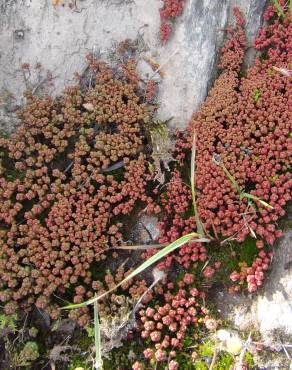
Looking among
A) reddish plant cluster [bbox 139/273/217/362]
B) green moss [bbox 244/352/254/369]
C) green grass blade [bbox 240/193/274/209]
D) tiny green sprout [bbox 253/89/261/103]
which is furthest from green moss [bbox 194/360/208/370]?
tiny green sprout [bbox 253/89/261/103]

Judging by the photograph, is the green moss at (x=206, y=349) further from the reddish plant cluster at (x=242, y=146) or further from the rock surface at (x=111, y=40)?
the rock surface at (x=111, y=40)

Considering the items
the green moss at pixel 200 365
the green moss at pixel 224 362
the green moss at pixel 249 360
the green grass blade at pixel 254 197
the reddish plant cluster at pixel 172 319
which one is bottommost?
the green moss at pixel 200 365

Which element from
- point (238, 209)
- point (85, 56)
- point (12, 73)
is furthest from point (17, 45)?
point (238, 209)

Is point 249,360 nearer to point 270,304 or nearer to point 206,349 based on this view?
point 206,349

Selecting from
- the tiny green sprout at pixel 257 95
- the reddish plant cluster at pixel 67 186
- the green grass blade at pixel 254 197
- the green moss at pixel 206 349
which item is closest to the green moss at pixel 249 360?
the green moss at pixel 206 349

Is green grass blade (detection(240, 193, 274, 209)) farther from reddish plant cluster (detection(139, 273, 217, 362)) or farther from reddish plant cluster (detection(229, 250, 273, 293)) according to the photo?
reddish plant cluster (detection(139, 273, 217, 362))

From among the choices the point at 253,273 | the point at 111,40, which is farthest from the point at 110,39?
the point at 253,273

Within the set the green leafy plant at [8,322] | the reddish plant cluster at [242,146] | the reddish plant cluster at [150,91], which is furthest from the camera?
the reddish plant cluster at [150,91]

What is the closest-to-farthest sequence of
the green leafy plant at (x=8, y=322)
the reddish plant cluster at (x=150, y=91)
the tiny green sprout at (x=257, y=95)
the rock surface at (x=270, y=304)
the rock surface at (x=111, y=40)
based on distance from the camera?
the green leafy plant at (x=8, y=322)
the rock surface at (x=270, y=304)
the tiny green sprout at (x=257, y=95)
the reddish plant cluster at (x=150, y=91)
the rock surface at (x=111, y=40)
